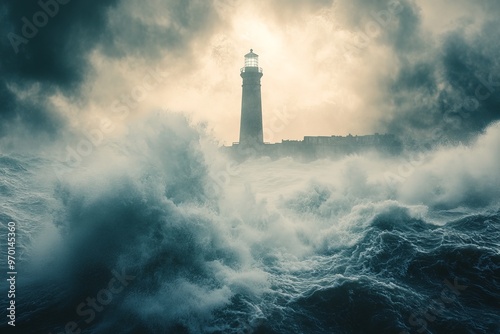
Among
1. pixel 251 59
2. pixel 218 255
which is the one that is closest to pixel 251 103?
pixel 251 59

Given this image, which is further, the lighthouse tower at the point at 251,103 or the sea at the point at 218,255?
the lighthouse tower at the point at 251,103

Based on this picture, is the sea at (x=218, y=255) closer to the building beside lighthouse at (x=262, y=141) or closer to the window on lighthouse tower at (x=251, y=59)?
the building beside lighthouse at (x=262, y=141)

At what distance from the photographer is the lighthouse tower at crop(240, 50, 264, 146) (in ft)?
97.0

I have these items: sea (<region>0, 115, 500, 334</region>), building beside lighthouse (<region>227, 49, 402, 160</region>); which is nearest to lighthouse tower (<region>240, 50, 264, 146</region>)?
building beside lighthouse (<region>227, 49, 402, 160</region>)

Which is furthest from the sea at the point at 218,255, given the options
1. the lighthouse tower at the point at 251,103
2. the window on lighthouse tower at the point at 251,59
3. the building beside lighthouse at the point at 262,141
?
the window on lighthouse tower at the point at 251,59

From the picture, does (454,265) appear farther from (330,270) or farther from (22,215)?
(22,215)

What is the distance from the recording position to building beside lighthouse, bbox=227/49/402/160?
29.7 m

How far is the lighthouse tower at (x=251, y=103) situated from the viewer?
97.0 feet

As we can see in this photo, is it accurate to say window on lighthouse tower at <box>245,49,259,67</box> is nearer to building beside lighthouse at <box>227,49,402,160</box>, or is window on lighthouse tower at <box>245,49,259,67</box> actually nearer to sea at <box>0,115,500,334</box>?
building beside lighthouse at <box>227,49,402,160</box>

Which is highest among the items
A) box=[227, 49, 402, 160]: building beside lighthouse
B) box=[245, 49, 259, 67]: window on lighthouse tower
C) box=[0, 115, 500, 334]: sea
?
box=[245, 49, 259, 67]: window on lighthouse tower

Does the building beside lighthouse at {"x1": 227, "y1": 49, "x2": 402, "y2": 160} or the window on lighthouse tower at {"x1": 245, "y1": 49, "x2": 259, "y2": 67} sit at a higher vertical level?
the window on lighthouse tower at {"x1": 245, "y1": 49, "x2": 259, "y2": 67}

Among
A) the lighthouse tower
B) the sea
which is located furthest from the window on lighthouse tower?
the sea

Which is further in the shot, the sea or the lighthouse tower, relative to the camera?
the lighthouse tower

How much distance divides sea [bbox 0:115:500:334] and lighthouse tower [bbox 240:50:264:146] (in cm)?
1913
